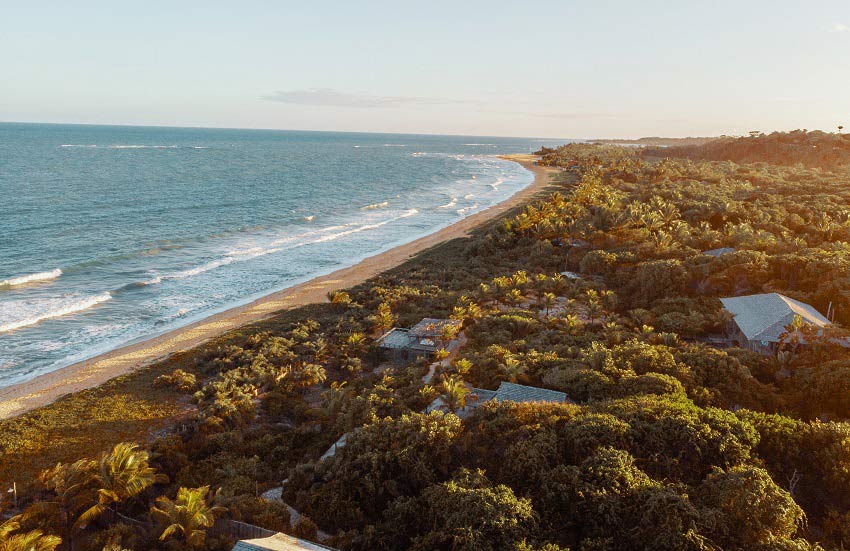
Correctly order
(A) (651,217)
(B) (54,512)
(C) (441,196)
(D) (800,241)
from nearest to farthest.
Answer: (B) (54,512) < (D) (800,241) < (A) (651,217) < (C) (441,196)

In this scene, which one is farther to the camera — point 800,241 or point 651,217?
point 651,217

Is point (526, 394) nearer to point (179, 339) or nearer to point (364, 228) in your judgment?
point (179, 339)

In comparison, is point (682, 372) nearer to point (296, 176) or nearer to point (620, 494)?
point (620, 494)

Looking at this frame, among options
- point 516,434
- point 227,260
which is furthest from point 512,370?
point 227,260

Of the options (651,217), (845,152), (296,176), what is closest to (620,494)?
(651,217)

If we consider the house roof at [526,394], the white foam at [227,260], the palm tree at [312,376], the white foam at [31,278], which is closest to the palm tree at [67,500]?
the palm tree at [312,376]

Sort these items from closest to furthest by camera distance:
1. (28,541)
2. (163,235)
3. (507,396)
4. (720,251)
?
(28,541), (507,396), (720,251), (163,235)
